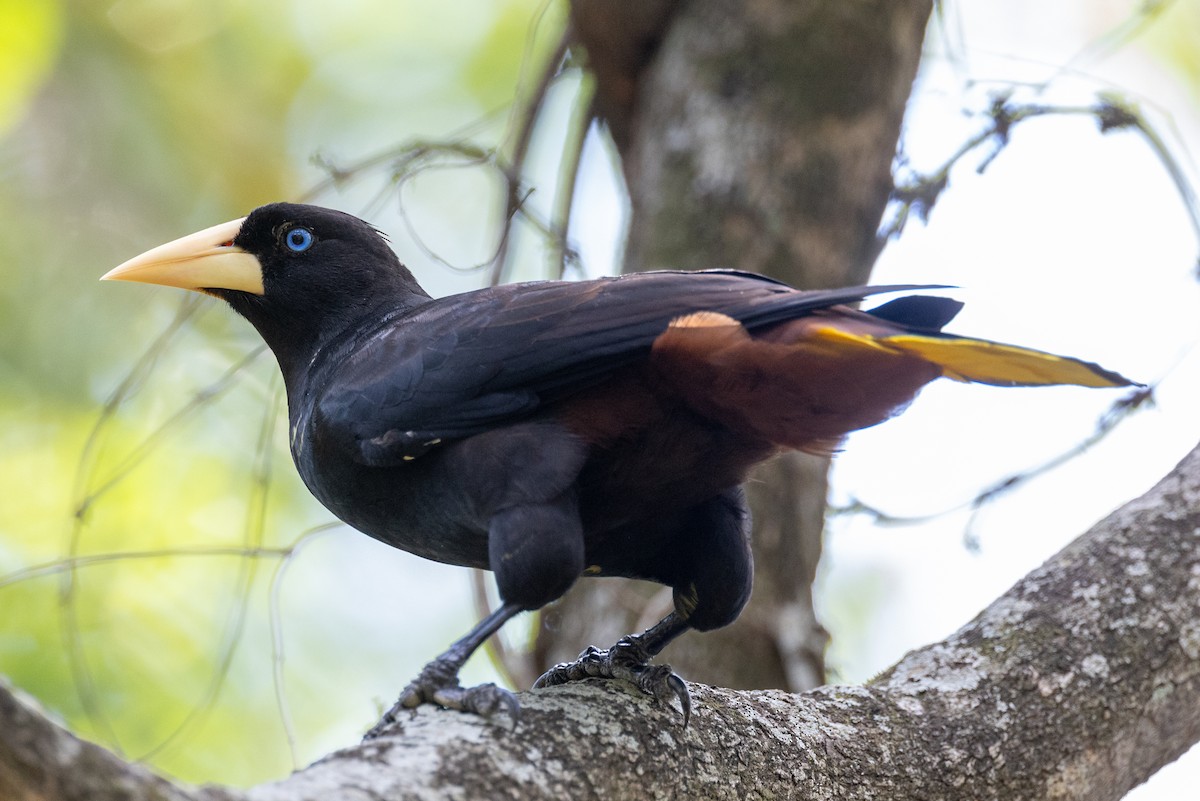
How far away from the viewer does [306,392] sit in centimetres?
287

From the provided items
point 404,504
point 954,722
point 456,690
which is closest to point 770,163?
point 404,504

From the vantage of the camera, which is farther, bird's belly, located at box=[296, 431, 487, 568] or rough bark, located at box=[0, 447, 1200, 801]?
bird's belly, located at box=[296, 431, 487, 568]

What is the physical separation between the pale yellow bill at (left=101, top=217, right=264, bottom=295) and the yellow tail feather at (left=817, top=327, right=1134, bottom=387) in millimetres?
1601

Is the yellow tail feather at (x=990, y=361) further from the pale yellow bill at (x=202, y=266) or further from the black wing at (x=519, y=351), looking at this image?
the pale yellow bill at (x=202, y=266)

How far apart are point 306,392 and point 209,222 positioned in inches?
130

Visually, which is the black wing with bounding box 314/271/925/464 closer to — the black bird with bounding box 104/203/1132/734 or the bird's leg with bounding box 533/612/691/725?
the black bird with bounding box 104/203/1132/734

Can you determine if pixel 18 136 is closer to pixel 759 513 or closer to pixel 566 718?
pixel 759 513

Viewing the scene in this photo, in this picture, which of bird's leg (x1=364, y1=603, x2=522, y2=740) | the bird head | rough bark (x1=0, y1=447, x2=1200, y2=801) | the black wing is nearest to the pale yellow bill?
the bird head

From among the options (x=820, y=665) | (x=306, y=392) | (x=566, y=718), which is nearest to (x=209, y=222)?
(x=306, y=392)

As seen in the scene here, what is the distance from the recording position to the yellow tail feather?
83.4 inches

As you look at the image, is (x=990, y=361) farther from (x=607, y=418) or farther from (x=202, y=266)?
(x=202, y=266)

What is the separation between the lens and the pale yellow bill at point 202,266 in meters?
3.01

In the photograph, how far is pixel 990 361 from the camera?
7.13 feet

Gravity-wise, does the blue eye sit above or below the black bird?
above
